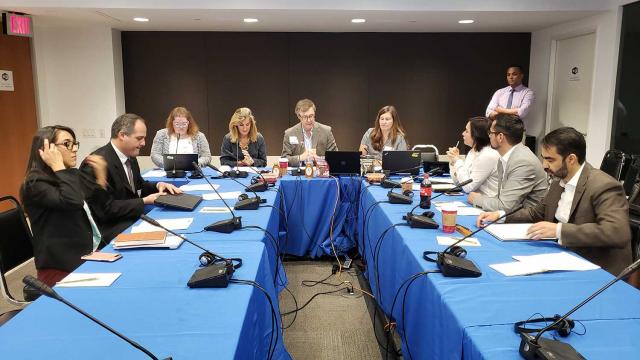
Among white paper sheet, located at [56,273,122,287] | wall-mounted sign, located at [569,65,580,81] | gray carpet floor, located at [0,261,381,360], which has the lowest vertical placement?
gray carpet floor, located at [0,261,381,360]

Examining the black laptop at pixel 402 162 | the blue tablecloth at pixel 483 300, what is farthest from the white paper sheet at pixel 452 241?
the black laptop at pixel 402 162

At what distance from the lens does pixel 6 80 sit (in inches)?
201

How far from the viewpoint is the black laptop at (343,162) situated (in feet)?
13.1

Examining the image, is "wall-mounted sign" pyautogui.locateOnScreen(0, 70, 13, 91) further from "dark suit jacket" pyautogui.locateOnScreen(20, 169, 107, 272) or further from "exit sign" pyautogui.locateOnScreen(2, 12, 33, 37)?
"dark suit jacket" pyautogui.locateOnScreen(20, 169, 107, 272)

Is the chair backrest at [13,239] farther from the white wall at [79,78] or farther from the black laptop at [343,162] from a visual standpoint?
the white wall at [79,78]

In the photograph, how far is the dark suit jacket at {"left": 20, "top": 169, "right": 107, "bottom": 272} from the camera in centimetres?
218

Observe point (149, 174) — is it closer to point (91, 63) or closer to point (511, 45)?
point (91, 63)

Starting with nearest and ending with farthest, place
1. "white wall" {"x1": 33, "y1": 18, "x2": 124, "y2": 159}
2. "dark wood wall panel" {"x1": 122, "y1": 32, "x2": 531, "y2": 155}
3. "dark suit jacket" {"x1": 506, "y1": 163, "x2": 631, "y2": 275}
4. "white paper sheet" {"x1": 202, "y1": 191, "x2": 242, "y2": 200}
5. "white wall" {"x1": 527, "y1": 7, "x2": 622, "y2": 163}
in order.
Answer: "dark suit jacket" {"x1": 506, "y1": 163, "x2": 631, "y2": 275}, "white paper sheet" {"x1": 202, "y1": 191, "x2": 242, "y2": 200}, "white wall" {"x1": 527, "y1": 7, "x2": 622, "y2": 163}, "white wall" {"x1": 33, "y1": 18, "x2": 124, "y2": 159}, "dark wood wall panel" {"x1": 122, "y1": 32, "x2": 531, "y2": 155}

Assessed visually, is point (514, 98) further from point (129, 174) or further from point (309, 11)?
point (129, 174)

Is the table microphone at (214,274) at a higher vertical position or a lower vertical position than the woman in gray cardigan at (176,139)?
lower

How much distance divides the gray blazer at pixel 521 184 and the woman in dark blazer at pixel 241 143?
8.16 feet

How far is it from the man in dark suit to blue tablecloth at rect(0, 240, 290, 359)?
88 cm

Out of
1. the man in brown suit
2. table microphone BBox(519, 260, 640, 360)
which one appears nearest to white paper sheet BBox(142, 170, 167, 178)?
the man in brown suit

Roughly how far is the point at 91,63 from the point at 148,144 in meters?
1.23
